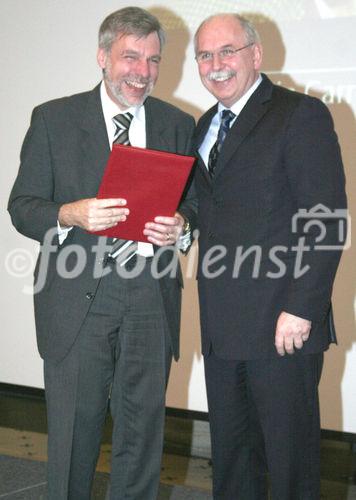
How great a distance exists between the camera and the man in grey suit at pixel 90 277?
87.4 inches

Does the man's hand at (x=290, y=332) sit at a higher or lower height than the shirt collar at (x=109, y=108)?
lower

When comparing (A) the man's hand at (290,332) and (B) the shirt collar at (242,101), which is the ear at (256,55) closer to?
(B) the shirt collar at (242,101)

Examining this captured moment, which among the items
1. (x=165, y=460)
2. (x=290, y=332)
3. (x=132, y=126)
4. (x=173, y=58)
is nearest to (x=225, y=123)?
(x=132, y=126)

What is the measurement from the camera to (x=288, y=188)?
2098 mm

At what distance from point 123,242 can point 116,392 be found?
49 centimetres

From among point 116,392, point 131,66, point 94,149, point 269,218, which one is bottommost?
point 116,392

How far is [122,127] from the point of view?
229 cm

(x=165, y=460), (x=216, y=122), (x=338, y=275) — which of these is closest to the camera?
(x=216, y=122)

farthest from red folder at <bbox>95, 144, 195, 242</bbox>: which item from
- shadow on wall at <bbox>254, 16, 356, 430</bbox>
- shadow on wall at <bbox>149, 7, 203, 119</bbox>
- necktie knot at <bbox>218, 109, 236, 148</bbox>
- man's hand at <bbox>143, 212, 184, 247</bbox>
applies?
shadow on wall at <bbox>149, 7, 203, 119</bbox>

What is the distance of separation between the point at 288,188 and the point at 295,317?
0.37m

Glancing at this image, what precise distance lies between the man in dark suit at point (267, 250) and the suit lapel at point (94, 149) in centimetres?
31

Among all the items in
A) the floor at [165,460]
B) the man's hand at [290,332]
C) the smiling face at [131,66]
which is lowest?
the floor at [165,460]

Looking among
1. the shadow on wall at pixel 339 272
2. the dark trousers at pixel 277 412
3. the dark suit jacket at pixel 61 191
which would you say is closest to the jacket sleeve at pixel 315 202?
the dark trousers at pixel 277 412

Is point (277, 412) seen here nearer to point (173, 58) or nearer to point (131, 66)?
point (131, 66)
